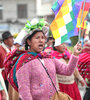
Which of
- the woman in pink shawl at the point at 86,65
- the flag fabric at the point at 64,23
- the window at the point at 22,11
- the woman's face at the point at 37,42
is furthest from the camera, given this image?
the window at the point at 22,11

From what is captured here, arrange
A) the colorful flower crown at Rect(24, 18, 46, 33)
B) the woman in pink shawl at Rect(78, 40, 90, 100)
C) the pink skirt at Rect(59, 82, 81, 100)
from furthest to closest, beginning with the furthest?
the woman in pink shawl at Rect(78, 40, 90, 100), the pink skirt at Rect(59, 82, 81, 100), the colorful flower crown at Rect(24, 18, 46, 33)

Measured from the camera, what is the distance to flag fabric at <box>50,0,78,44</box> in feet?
13.7

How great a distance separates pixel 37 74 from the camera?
3391mm

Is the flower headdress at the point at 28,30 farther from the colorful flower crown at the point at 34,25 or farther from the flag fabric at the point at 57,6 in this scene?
the flag fabric at the point at 57,6

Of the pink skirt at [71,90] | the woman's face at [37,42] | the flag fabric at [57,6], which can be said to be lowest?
the pink skirt at [71,90]

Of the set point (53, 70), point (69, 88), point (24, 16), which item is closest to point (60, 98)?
point (53, 70)

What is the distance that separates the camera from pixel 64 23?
4238 millimetres

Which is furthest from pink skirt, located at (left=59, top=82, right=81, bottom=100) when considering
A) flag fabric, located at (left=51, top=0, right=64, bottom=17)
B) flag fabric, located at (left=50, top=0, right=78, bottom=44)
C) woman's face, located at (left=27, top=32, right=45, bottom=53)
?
woman's face, located at (left=27, top=32, right=45, bottom=53)

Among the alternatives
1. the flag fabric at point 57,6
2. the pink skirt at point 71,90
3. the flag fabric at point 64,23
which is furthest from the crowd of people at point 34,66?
the pink skirt at point 71,90

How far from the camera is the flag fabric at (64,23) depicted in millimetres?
4180

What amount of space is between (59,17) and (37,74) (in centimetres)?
120

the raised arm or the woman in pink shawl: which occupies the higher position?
the raised arm

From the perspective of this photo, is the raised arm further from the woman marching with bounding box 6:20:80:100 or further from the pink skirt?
the pink skirt

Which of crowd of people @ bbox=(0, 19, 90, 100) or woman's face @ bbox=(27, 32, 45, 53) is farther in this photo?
woman's face @ bbox=(27, 32, 45, 53)
